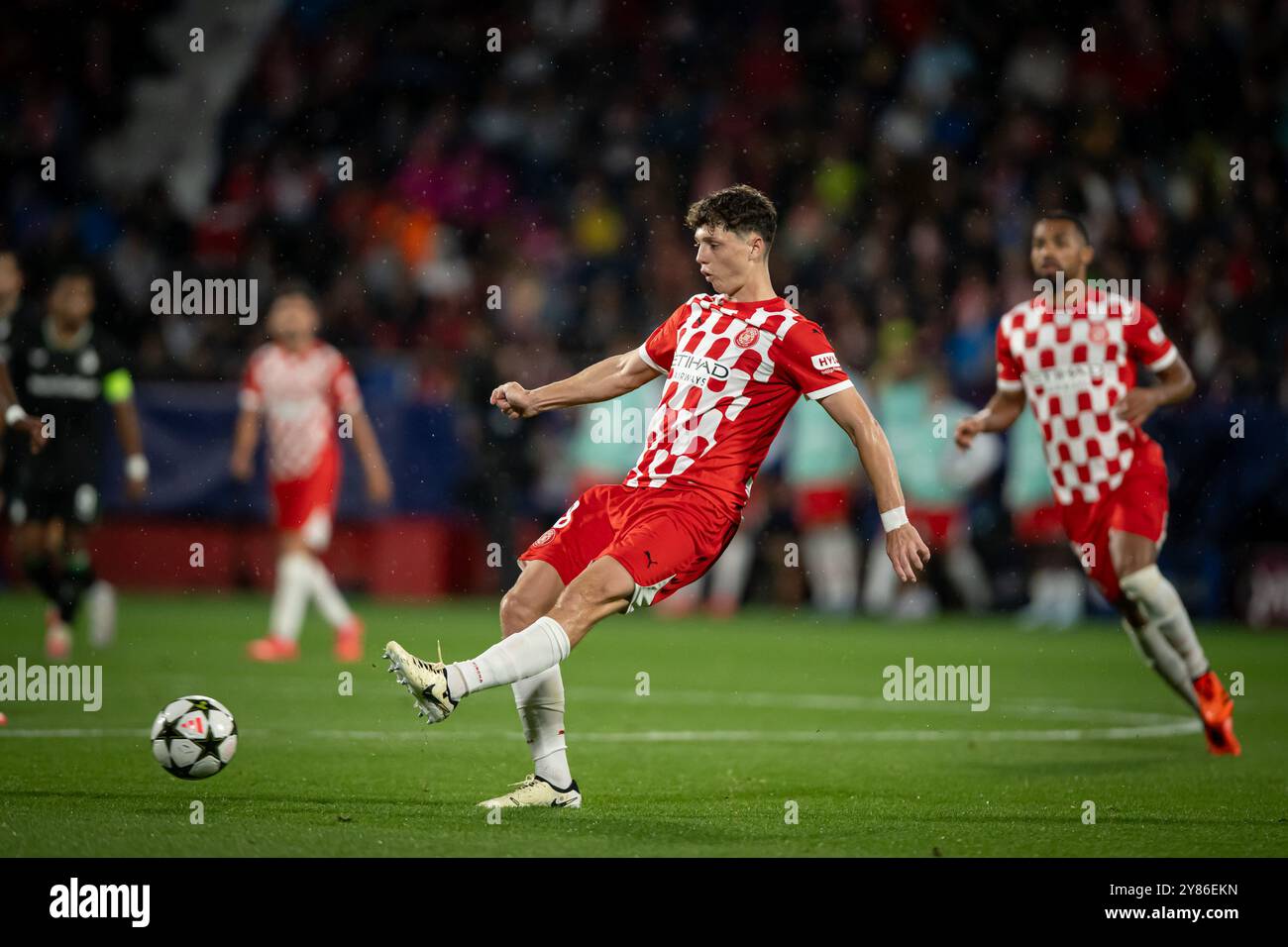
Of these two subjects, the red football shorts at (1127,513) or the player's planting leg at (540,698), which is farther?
the red football shorts at (1127,513)

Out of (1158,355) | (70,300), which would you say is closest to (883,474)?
(1158,355)

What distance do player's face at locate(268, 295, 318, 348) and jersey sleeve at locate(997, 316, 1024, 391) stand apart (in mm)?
6111

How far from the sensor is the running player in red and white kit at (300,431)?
45.8 ft

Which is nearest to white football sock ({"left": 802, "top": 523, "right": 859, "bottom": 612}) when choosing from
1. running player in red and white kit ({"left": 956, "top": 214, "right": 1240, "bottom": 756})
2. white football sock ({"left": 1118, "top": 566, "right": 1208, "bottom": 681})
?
running player in red and white kit ({"left": 956, "top": 214, "right": 1240, "bottom": 756})

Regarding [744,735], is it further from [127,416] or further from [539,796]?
[127,416]

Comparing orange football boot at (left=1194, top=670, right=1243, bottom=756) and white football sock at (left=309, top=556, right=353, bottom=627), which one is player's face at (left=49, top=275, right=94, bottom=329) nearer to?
white football sock at (left=309, top=556, right=353, bottom=627)

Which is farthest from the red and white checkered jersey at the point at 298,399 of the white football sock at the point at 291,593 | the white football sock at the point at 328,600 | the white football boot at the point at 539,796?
the white football boot at the point at 539,796

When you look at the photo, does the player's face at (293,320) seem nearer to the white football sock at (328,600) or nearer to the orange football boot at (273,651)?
the white football sock at (328,600)

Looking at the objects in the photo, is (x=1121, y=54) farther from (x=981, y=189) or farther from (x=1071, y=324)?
(x=1071, y=324)

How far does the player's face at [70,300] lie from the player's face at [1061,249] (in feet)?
20.7

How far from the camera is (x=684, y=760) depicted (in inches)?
342

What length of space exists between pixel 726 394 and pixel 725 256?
51 centimetres

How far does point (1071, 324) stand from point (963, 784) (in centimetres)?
266
